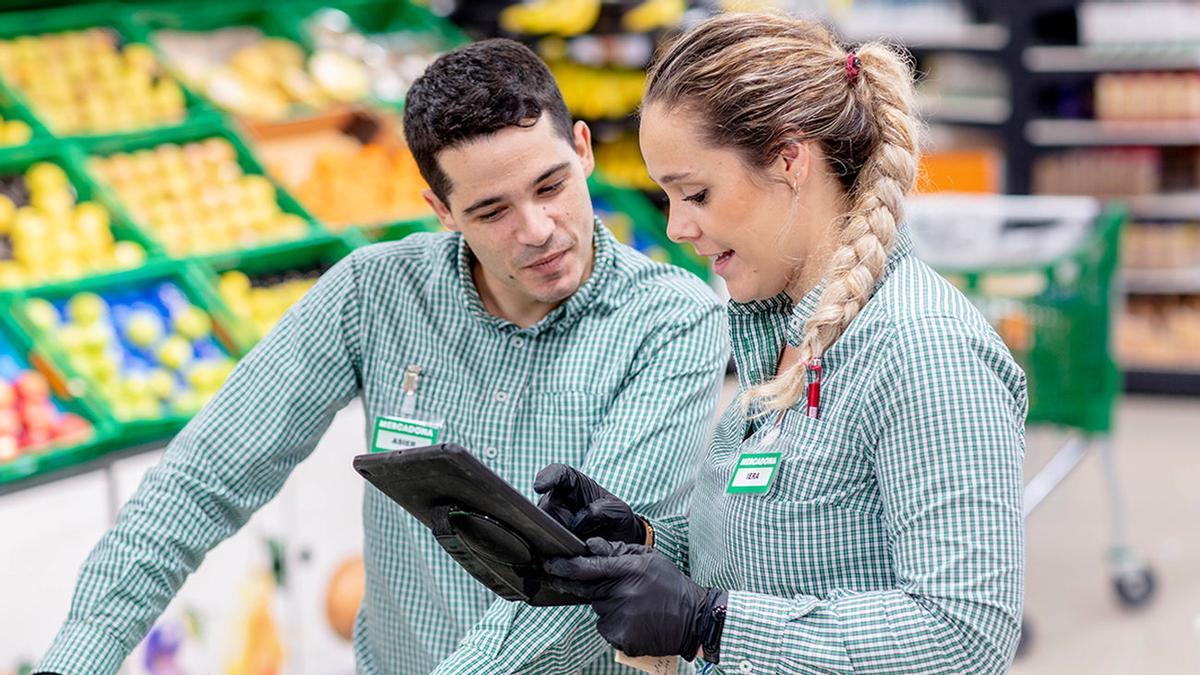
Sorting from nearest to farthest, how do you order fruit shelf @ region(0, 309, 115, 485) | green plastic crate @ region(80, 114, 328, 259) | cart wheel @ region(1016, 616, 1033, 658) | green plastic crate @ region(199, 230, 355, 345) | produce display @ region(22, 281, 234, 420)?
fruit shelf @ region(0, 309, 115, 485), produce display @ region(22, 281, 234, 420), green plastic crate @ region(199, 230, 355, 345), cart wheel @ region(1016, 616, 1033, 658), green plastic crate @ region(80, 114, 328, 259)

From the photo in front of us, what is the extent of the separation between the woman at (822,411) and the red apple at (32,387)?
251 cm

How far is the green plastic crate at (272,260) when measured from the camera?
4.43 m

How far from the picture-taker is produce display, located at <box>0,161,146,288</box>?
14.1ft

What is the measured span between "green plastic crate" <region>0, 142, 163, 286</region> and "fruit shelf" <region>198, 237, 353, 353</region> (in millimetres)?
217

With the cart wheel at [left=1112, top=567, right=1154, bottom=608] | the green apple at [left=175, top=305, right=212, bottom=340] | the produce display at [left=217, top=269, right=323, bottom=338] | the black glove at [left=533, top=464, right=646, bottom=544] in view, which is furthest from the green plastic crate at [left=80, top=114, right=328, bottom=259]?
the black glove at [left=533, top=464, right=646, bottom=544]

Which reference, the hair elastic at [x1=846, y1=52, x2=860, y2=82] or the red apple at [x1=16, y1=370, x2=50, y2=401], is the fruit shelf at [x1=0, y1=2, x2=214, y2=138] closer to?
the red apple at [x1=16, y1=370, x2=50, y2=401]

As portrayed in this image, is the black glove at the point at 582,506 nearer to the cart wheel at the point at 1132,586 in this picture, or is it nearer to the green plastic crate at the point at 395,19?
the cart wheel at the point at 1132,586

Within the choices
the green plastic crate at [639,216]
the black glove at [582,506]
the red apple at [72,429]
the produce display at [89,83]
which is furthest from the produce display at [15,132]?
the black glove at [582,506]

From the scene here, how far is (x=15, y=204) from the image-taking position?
4508 millimetres

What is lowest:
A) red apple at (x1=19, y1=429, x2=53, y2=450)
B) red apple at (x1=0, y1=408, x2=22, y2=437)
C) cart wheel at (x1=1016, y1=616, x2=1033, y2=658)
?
cart wheel at (x1=1016, y1=616, x2=1033, y2=658)

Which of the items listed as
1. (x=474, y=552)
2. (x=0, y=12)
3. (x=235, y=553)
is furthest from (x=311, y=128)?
(x=474, y=552)

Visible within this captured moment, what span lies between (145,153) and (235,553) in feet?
5.62

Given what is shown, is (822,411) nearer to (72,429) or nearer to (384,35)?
(72,429)

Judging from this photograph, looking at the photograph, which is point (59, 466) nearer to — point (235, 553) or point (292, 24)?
point (235, 553)
